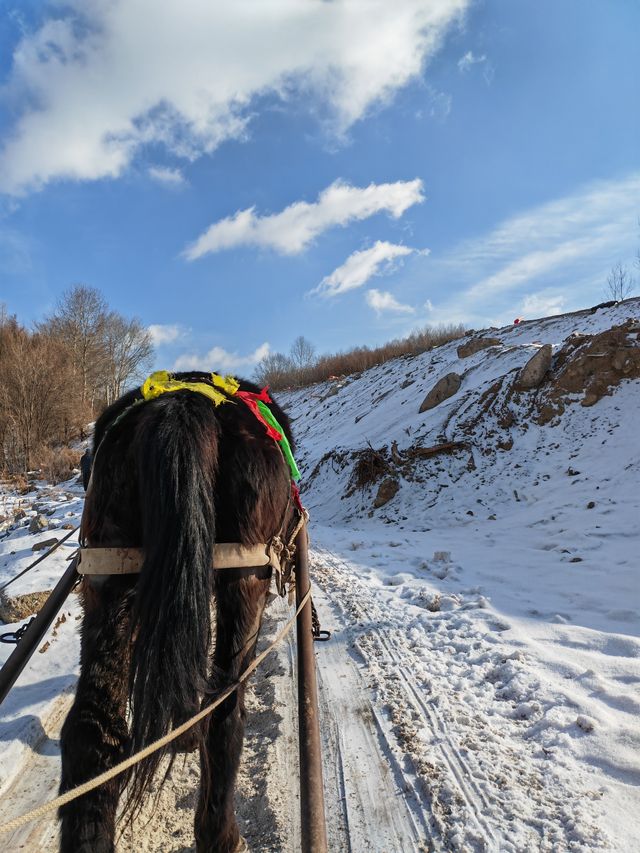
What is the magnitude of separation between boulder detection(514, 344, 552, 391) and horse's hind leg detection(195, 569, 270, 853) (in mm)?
9014

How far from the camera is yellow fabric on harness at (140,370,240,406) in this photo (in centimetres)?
188

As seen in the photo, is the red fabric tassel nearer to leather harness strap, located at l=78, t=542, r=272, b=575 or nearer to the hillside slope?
leather harness strap, located at l=78, t=542, r=272, b=575

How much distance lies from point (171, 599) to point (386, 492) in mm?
7924

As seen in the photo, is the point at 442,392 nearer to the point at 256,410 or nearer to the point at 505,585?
the point at 505,585

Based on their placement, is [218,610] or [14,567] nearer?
[218,610]

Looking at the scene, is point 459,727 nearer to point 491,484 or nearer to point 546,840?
point 546,840

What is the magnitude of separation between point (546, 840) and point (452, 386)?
10.3m

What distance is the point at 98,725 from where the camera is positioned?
1.51 m

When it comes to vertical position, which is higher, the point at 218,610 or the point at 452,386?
the point at 452,386

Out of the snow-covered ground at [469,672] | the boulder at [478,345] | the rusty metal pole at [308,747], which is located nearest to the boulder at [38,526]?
the snow-covered ground at [469,672]

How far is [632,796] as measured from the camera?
2156mm

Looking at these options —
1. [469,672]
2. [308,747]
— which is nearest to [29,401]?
[469,672]

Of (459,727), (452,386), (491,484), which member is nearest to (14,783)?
(459,727)

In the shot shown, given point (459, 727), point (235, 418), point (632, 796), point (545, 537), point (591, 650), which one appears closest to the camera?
point (235, 418)
